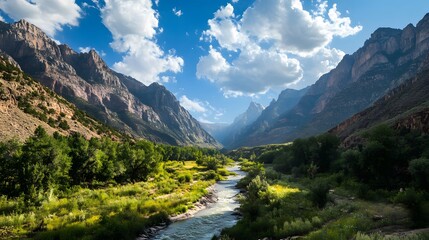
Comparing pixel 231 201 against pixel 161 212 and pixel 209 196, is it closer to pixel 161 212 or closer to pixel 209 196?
pixel 209 196

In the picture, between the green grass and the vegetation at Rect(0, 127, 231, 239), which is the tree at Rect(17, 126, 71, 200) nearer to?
the vegetation at Rect(0, 127, 231, 239)

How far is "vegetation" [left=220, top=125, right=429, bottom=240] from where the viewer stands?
22.7 m

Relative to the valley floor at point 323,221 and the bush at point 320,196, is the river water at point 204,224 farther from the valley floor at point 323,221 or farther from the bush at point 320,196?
the bush at point 320,196

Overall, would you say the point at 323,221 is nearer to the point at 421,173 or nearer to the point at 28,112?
the point at 421,173

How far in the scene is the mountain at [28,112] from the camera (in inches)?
3044

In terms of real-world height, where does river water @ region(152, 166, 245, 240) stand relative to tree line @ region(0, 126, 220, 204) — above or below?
below

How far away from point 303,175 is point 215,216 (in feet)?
144

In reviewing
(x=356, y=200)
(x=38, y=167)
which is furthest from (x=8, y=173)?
(x=356, y=200)

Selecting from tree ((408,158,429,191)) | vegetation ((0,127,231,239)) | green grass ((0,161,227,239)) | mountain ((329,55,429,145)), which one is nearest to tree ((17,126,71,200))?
vegetation ((0,127,231,239))

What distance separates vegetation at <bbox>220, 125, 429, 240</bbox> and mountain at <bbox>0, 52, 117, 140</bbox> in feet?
198

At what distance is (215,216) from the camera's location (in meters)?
37.2

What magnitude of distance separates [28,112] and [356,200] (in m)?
92.9

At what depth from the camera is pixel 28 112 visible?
91.2m

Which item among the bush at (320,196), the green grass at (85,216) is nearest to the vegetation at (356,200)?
the bush at (320,196)
